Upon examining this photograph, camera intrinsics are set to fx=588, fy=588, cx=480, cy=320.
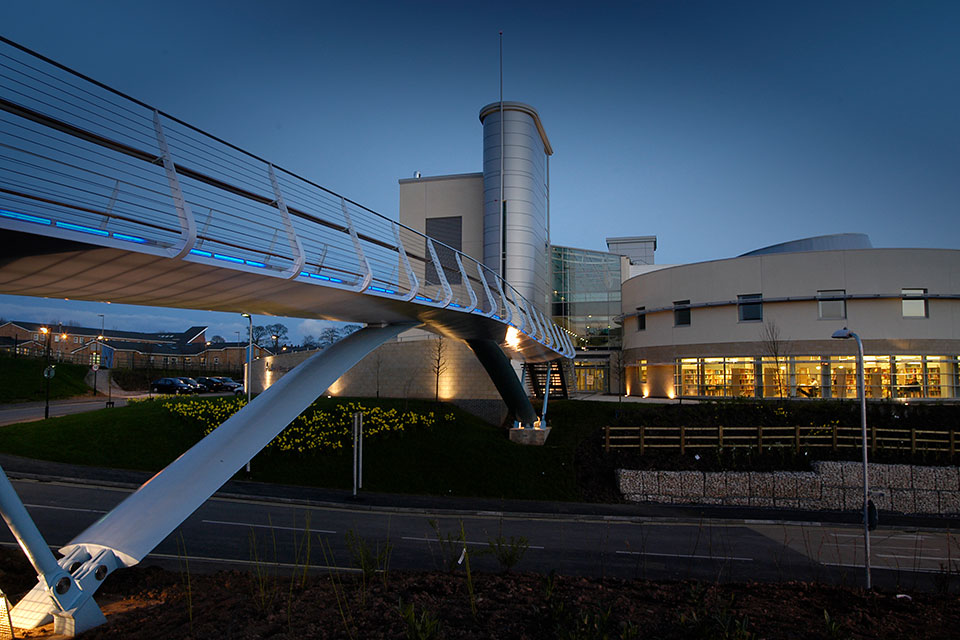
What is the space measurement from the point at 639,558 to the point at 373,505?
27.1 feet

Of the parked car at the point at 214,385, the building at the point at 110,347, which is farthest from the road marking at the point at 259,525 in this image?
the building at the point at 110,347

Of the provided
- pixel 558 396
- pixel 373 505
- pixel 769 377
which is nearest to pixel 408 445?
pixel 373 505

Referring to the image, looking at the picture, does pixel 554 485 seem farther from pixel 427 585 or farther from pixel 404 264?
pixel 427 585

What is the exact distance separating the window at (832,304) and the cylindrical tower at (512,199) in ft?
60.7

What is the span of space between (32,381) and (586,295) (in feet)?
160

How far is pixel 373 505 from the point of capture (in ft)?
57.3

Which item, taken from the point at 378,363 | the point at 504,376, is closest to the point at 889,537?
the point at 504,376

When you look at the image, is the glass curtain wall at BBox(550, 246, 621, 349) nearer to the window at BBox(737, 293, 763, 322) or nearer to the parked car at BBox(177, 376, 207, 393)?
the window at BBox(737, 293, 763, 322)

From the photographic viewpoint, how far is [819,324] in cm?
3766

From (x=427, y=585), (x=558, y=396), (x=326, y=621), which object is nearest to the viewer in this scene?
(x=326, y=621)

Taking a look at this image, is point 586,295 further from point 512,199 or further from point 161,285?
point 161,285

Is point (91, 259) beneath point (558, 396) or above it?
above

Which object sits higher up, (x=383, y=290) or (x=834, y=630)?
(x=383, y=290)

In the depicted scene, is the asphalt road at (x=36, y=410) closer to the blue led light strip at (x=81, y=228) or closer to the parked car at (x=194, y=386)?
the parked car at (x=194, y=386)
